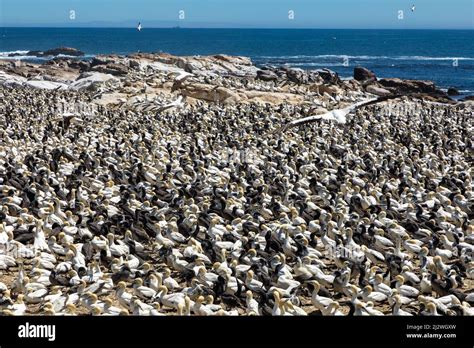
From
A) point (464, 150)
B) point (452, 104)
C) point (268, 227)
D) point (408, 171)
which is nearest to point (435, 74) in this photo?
point (452, 104)

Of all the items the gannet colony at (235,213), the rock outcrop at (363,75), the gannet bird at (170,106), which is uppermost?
the rock outcrop at (363,75)

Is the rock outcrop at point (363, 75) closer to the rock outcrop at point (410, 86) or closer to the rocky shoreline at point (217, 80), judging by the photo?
the rocky shoreline at point (217, 80)

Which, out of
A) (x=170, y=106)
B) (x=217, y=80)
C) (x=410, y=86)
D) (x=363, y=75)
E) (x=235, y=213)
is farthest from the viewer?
(x=363, y=75)

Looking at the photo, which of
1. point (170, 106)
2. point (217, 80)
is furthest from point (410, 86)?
point (170, 106)

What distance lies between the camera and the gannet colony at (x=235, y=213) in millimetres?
12148

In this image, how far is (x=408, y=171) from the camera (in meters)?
21.8

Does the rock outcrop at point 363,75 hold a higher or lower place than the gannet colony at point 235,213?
higher

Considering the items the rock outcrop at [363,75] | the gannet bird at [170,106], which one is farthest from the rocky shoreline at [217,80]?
the gannet bird at [170,106]

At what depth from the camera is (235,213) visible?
55.8 feet

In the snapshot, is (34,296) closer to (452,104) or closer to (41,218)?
(41,218)

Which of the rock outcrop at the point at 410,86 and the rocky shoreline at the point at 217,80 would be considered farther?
the rock outcrop at the point at 410,86

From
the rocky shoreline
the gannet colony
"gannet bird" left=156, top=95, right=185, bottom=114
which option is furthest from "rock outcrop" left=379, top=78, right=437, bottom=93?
"gannet bird" left=156, top=95, right=185, bottom=114

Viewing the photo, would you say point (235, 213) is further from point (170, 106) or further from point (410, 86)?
point (410, 86)

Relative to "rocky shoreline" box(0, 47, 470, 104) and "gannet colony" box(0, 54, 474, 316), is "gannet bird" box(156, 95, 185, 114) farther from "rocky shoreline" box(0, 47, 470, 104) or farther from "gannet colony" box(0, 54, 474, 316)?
"rocky shoreline" box(0, 47, 470, 104)
